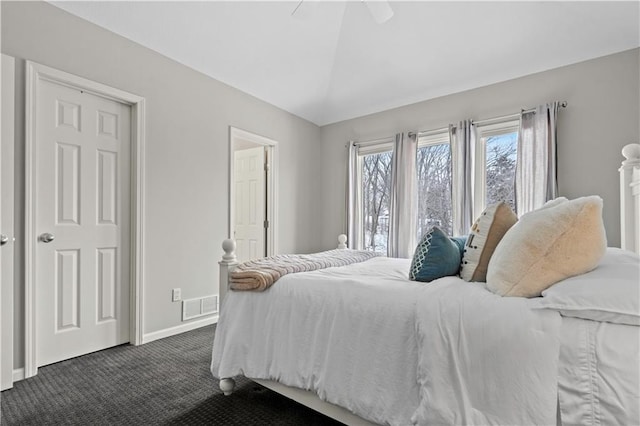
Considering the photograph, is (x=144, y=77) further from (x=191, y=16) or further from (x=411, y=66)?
(x=411, y=66)

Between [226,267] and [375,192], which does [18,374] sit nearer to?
[226,267]

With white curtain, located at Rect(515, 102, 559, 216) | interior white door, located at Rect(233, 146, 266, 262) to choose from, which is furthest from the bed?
interior white door, located at Rect(233, 146, 266, 262)

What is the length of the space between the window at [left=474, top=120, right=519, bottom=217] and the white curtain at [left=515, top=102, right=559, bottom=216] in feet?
0.43

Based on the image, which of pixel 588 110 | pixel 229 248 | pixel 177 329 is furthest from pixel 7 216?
pixel 588 110

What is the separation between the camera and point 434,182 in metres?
3.86

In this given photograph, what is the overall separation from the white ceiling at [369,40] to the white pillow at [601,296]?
94.0 inches

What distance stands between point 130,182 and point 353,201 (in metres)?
2.69

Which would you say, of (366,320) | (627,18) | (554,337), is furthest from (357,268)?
(627,18)

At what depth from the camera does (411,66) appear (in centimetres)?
352

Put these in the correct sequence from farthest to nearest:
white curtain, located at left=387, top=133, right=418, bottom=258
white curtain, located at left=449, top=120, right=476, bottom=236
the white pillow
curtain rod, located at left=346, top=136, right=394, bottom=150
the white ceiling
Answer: curtain rod, located at left=346, top=136, right=394, bottom=150 < white curtain, located at left=387, top=133, right=418, bottom=258 < white curtain, located at left=449, top=120, right=476, bottom=236 < the white ceiling < the white pillow

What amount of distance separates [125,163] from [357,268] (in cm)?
216

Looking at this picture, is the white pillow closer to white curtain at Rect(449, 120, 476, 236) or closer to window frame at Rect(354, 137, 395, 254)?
white curtain at Rect(449, 120, 476, 236)

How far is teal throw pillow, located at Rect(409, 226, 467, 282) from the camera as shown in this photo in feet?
5.33

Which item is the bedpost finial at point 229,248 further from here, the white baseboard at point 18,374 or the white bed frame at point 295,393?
the white baseboard at point 18,374
